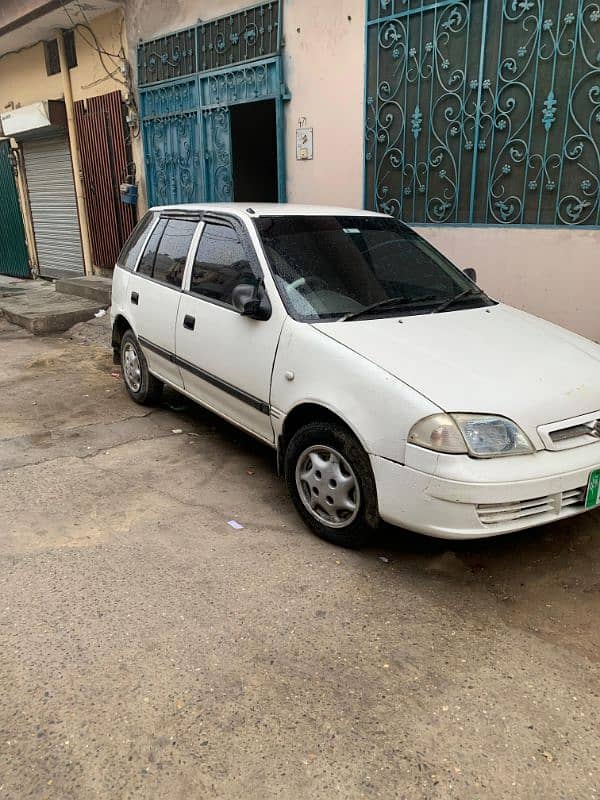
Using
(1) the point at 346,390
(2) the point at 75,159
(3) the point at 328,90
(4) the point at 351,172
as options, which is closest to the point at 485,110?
(4) the point at 351,172

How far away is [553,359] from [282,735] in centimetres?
226

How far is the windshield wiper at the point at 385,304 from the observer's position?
11.5 feet

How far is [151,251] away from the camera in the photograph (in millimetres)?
5129

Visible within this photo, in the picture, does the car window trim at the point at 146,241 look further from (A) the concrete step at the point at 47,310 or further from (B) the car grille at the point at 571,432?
(A) the concrete step at the point at 47,310

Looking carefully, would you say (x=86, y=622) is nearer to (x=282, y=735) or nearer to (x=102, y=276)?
(x=282, y=735)

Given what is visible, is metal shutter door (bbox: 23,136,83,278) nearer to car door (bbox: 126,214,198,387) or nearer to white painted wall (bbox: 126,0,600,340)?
white painted wall (bbox: 126,0,600,340)

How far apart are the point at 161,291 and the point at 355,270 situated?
68.0 inches

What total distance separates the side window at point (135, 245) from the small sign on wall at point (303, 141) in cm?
286

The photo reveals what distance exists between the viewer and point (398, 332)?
336cm

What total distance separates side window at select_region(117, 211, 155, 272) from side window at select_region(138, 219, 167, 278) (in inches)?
5.9

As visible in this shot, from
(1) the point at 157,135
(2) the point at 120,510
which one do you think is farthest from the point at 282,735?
(1) the point at 157,135

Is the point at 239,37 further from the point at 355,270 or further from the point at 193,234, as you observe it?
the point at 355,270

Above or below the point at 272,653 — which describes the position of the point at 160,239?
above

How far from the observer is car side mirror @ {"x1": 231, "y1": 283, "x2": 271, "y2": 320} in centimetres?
359
